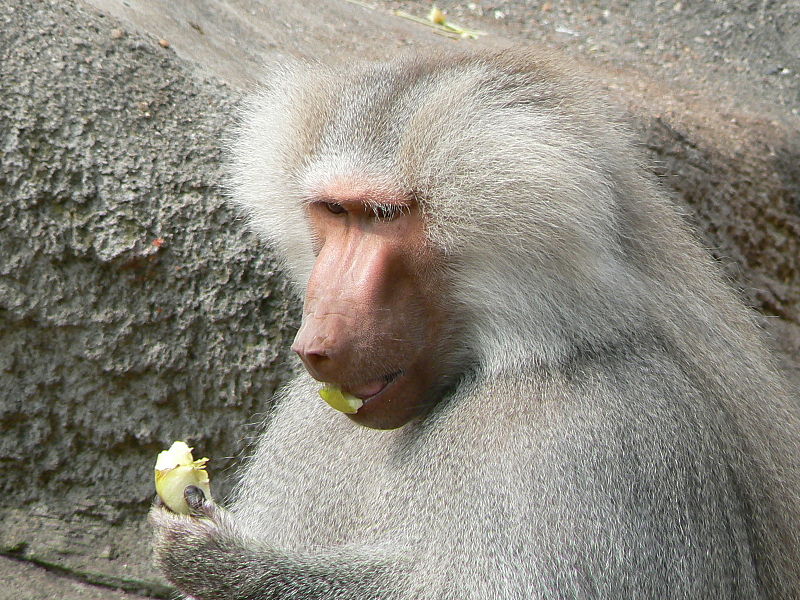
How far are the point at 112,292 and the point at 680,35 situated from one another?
377 cm

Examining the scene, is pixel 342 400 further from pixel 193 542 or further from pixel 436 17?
pixel 436 17

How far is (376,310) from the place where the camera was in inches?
85.6

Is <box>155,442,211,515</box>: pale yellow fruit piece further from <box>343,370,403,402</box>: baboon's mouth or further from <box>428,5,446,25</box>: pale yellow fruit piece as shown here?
<box>428,5,446,25</box>: pale yellow fruit piece

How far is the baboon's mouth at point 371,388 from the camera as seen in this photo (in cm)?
225

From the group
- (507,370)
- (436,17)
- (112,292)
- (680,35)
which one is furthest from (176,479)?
(680,35)

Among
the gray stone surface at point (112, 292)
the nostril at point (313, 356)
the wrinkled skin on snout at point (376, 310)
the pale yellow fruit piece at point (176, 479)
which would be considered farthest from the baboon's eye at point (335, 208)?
the gray stone surface at point (112, 292)

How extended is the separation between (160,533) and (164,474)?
14cm

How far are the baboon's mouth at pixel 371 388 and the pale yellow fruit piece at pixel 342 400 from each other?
13 mm

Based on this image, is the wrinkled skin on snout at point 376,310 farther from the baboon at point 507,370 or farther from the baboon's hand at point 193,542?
the baboon's hand at point 193,542

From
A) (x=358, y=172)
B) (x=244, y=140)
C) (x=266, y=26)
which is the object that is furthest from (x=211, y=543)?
(x=266, y=26)

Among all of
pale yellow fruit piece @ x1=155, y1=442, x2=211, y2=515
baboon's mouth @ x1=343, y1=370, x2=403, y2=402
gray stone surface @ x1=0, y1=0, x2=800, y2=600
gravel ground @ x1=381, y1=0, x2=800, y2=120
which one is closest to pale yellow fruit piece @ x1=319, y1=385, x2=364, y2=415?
baboon's mouth @ x1=343, y1=370, x2=403, y2=402

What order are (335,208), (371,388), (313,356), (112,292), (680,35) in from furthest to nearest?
(680,35)
(112,292)
(335,208)
(371,388)
(313,356)

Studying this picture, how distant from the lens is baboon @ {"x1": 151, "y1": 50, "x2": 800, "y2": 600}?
2.08 m

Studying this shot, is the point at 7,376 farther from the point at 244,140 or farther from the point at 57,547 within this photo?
the point at 244,140
